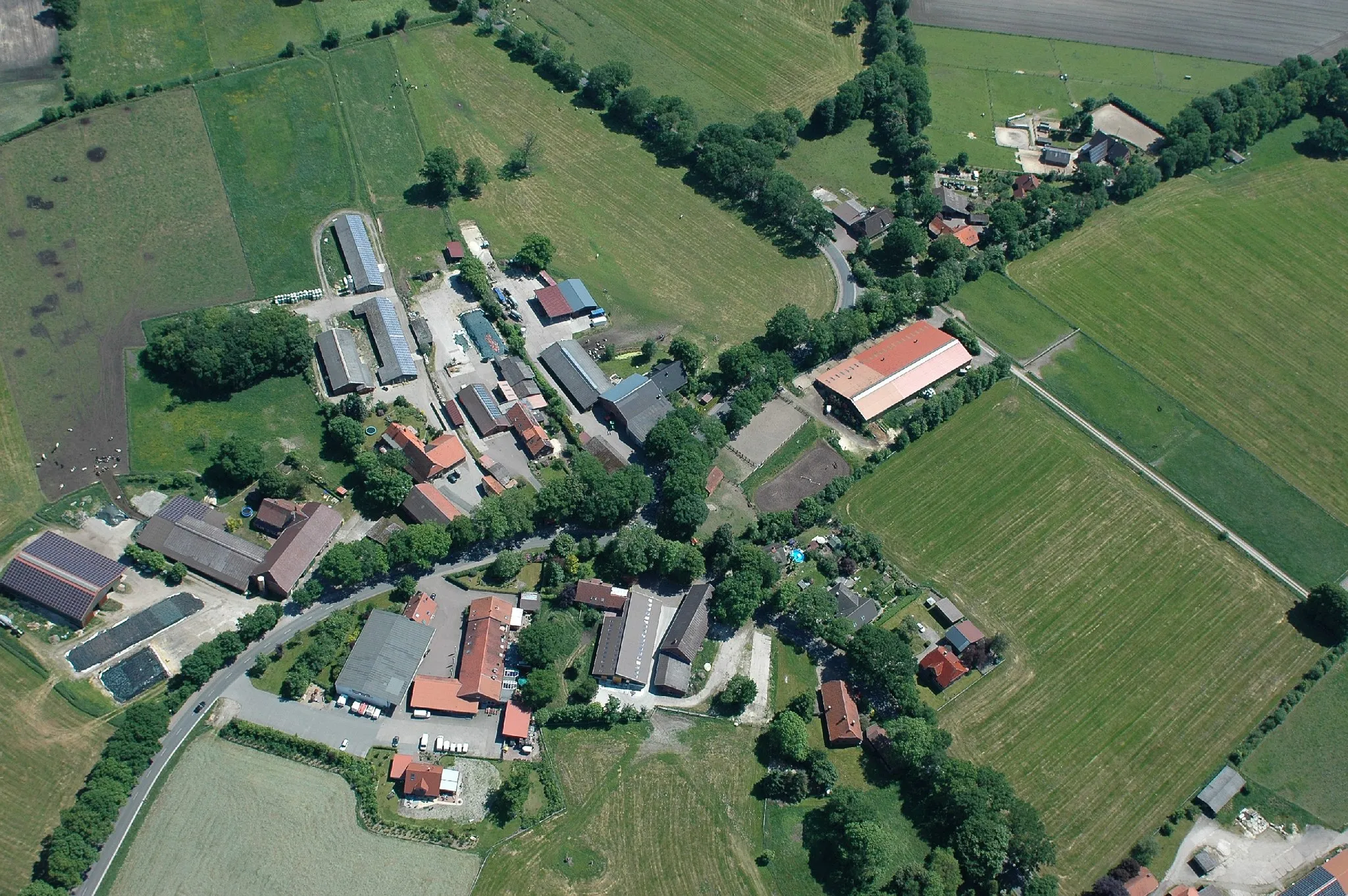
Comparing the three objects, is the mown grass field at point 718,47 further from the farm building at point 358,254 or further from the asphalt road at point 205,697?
the asphalt road at point 205,697

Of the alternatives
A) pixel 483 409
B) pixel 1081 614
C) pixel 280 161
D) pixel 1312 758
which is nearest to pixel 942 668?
pixel 1081 614

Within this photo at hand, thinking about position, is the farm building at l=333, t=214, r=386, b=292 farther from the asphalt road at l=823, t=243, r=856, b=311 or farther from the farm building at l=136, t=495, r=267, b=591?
the asphalt road at l=823, t=243, r=856, b=311

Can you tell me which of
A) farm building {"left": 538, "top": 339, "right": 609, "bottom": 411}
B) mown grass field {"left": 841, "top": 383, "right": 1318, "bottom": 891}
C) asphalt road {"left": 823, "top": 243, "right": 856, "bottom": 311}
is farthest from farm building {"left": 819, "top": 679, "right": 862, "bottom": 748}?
asphalt road {"left": 823, "top": 243, "right": 856, "bottom": 311}

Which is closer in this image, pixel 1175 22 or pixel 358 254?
pixel 358 254

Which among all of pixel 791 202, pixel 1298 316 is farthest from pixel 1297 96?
pixel 791 202

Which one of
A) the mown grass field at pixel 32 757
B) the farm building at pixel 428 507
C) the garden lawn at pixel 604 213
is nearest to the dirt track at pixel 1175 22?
the garden lawn at pixel 604 213

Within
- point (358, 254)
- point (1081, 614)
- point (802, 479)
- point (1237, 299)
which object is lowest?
point (1081, 614)

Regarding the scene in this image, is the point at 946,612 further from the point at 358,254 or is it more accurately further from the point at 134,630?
the point at 358,254
